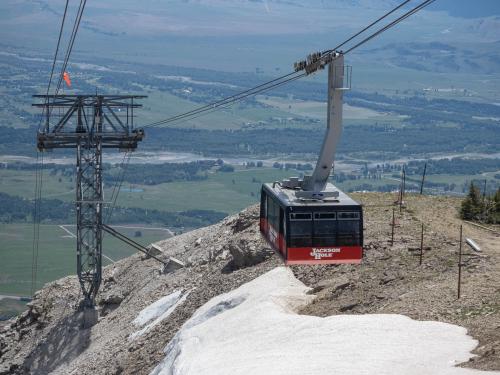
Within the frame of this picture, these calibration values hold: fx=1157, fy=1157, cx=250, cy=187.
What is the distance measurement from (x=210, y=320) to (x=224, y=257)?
6.37 metres

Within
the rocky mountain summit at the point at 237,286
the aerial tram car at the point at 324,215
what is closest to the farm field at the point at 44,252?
the rocky mountain summit at the point at 237,286

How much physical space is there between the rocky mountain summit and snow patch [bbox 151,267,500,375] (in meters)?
0.51

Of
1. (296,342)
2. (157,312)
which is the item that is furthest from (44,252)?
(296,342)

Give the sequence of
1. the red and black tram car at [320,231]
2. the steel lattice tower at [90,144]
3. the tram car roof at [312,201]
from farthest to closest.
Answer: the steel lattice tower at [90,144], the tram car roof at [312,201], the red and black tram car at [320,231]

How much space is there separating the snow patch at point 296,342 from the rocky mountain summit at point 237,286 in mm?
513

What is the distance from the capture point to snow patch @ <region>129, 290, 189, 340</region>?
29938 mm

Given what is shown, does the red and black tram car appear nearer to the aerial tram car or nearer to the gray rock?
the aerial tram car

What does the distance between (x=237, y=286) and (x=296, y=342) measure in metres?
7.48

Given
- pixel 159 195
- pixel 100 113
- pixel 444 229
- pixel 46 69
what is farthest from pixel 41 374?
pixel 46 69

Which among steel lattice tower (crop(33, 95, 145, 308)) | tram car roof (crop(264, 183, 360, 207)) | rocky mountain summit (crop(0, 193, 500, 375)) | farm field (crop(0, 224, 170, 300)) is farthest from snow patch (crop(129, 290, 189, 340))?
farm field (crop(0, 224, 170, 300))

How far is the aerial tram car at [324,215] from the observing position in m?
22.8

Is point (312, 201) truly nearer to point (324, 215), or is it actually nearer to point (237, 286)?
point (324, 215)

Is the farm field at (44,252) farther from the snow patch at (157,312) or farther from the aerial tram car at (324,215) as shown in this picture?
the aerial tram car at (324,215)

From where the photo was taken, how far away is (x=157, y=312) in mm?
30891
